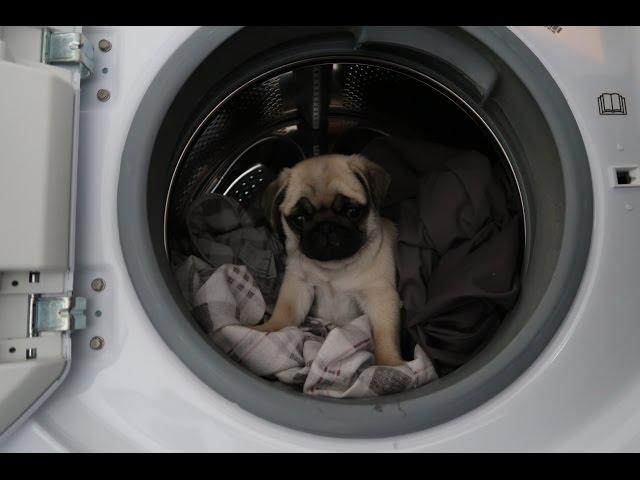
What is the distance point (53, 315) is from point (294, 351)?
498mm

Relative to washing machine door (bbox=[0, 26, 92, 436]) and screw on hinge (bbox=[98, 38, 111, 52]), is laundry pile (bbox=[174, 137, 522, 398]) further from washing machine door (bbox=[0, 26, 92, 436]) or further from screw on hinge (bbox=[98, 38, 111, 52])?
screw on hinge (bbox=[98, 38, 111, 52])

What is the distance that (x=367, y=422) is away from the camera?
2.88 ft

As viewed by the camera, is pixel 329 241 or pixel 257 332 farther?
pixel 329 241

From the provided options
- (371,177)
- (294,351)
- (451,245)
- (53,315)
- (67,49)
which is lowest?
(294,351)

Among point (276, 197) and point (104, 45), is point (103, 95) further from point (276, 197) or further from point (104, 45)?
point (276, 197)

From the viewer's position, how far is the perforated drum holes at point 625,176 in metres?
0.95

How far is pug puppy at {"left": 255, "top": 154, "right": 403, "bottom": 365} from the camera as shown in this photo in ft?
4.58

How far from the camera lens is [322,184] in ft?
4.76

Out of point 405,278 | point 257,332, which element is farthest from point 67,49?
point 405,278

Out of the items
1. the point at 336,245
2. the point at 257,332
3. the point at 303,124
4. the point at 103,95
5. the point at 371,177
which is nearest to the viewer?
the point at 103,95

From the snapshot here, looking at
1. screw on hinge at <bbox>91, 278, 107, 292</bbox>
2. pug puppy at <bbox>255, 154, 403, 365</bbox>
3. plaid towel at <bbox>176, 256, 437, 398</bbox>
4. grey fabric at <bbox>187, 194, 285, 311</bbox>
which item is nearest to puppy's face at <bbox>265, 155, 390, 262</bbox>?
pug puppy at <bbox>255, 154, 403, 365</bbox>

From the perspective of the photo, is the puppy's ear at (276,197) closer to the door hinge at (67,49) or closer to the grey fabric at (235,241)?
the grey fabric at (235,241)

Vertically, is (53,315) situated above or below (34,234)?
below

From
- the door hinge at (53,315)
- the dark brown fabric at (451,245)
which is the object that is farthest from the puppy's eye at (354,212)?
the door hinge at (53,315)
